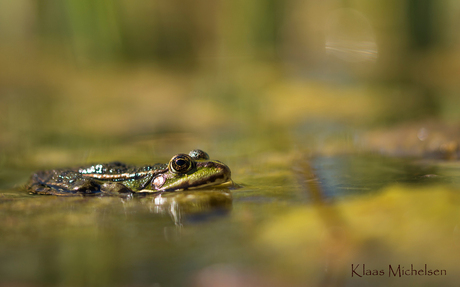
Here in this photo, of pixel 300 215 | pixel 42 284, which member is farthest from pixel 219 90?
pixel 42 284

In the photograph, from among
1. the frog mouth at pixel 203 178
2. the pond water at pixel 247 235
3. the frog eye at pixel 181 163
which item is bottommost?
the pond water at pixel 247 235

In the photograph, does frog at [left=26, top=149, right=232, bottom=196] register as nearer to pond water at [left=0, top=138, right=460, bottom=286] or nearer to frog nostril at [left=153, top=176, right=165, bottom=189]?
frog nostril at [left=153, top=176, right=165, bottom=189]

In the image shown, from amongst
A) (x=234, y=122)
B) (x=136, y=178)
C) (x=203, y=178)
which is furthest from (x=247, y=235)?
(x=234, y=122)

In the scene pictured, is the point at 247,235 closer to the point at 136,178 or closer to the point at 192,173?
the point at 192,173

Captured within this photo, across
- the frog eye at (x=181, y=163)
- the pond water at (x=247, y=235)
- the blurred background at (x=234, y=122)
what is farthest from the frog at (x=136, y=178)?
the blurred background at (x=234, y=122)

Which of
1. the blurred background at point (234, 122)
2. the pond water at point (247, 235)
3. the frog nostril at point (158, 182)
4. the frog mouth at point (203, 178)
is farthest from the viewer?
the frog nostril at point (158, 182)

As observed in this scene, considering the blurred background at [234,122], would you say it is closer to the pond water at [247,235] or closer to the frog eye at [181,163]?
the pond water at [247,235]

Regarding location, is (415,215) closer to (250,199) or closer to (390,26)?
(250,199)
